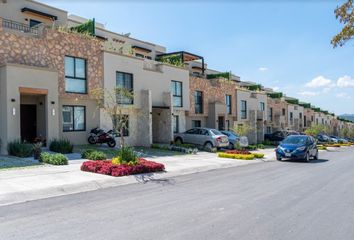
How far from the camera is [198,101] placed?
35000mm

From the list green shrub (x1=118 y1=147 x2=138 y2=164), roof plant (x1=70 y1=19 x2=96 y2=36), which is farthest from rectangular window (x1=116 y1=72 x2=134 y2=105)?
green shrub (x1=118 y1=147 x2=138 y2=164)

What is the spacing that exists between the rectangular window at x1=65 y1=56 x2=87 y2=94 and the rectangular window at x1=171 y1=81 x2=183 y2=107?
10184 millimetres

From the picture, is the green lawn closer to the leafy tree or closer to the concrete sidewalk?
the concrete sidewalk

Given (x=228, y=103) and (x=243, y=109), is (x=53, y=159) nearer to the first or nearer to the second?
(x=228, y=103)

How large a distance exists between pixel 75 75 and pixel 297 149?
572 inches

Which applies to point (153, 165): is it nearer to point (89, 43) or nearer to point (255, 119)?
point (89, 43)

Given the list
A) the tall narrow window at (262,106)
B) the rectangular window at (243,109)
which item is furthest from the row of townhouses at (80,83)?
the tall narrow window at (262,106)

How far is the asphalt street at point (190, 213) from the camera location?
6.12 metres

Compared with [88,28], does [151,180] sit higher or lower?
lower

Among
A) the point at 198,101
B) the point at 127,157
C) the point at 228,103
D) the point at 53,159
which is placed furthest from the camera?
the point at 228,103

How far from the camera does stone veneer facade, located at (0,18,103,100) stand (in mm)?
18656

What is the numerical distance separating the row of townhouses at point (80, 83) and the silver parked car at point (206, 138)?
144 cm

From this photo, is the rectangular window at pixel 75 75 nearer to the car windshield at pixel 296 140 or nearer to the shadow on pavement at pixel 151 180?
the shadow on pavement at pixel 151 180

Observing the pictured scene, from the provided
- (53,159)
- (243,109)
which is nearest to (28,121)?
(53,159)
